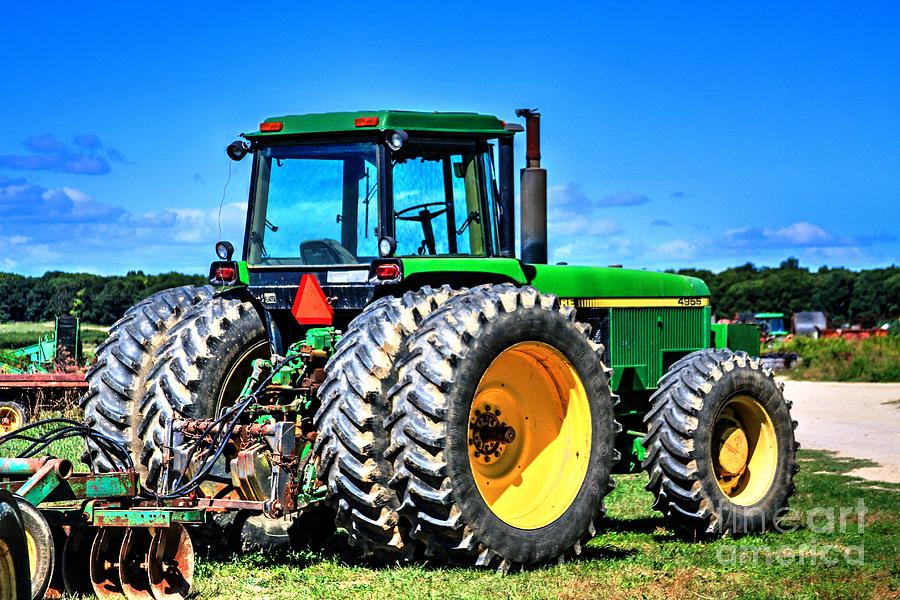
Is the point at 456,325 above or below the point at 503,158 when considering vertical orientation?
below

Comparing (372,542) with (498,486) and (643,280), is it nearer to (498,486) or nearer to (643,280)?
(498,486)

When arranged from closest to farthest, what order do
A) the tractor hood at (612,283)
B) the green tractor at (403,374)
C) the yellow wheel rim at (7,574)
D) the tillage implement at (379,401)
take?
the yellow wheel rim at (7,574), the tillage implement at (379,401), the green tractor at (403,374), the tractor hood at (612,283)

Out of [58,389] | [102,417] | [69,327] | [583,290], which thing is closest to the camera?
[102,417]

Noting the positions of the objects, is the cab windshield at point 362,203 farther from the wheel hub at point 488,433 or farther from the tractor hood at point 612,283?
the wheel hub at point 488,433

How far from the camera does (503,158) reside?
920 centimetres

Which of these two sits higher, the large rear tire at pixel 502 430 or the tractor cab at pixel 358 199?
the tractor cab at pixel 358 199

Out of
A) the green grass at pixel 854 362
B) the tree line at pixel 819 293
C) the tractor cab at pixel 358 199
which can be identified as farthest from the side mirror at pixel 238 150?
the tree line at pixel 819 293

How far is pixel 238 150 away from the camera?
30.5ft

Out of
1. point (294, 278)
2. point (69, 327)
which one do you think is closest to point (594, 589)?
point (294, 278)

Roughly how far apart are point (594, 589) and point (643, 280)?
4254 mm

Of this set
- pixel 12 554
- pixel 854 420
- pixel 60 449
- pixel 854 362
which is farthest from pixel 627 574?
pixel 854 362

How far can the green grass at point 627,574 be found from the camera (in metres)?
7.29

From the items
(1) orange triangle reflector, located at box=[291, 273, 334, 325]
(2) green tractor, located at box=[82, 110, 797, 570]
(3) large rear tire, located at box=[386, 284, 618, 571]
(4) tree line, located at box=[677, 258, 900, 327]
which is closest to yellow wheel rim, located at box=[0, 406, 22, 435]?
(2) green tractor, located at box=[82, 110, 797, 570]

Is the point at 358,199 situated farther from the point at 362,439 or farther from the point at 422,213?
the point at 362,439
